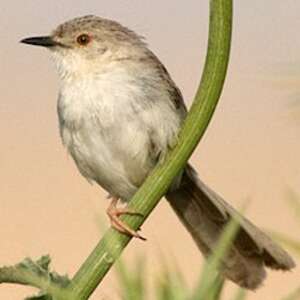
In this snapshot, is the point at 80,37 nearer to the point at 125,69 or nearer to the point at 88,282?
the point at 125,69

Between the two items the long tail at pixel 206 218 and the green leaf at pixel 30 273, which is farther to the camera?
the long tail at pixel 206 218

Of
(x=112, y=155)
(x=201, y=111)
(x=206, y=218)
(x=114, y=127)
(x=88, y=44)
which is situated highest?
(x=201, y=111)

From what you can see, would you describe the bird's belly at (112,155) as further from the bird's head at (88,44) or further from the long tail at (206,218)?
the bird's head at (88,44)

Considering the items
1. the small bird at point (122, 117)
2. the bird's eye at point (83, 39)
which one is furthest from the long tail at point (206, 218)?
the bird's eye at point (83, 39)

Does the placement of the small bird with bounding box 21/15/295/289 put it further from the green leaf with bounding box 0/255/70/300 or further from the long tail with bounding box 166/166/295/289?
the green leaf with bounding box 0/255/70/300

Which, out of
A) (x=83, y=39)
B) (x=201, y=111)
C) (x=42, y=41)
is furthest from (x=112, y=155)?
(x=201, y=111)

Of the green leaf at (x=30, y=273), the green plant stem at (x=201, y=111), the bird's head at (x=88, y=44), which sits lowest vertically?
the bird's head at (x=88, y=44)

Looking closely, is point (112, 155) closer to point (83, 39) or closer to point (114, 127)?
point (114, 127)

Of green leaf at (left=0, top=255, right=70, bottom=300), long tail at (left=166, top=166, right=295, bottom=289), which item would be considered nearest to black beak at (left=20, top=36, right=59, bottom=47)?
long tail at (left=166, top=166, right=295, bottom=289)

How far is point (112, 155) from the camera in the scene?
3240 millimetres

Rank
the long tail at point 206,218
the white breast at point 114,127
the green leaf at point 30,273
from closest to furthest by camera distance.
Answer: the green leaf at point 30,273 < the long tail at point 206,218 < the white breast at point 114,127

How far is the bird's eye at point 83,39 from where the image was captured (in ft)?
12.3

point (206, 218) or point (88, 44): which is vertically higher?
point (88, 44)

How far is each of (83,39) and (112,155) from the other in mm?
771
